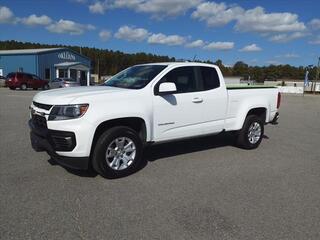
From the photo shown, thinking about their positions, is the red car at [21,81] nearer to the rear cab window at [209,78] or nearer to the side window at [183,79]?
the rear cab window at [209,78]

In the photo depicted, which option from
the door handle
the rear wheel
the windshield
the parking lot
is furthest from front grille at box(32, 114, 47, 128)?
the rear wheel

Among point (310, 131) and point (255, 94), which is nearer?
point (255, 94)

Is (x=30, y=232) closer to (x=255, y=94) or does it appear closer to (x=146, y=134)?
(x=146, y=134)

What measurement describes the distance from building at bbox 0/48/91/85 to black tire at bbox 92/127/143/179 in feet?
134

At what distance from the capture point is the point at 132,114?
5535 mm

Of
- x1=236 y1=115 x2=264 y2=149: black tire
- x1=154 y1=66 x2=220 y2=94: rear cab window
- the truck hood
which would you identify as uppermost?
x1=154 y1=66 x2=220 y2=94: rear cab window

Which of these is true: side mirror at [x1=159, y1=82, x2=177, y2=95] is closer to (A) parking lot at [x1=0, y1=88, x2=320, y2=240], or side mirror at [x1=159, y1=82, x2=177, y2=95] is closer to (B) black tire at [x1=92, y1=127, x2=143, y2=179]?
(B) black tire at [x1=92, y1=127, x2=143, y2=179]

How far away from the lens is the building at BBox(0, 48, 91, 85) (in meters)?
47.6

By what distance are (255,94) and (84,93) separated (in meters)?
4.23

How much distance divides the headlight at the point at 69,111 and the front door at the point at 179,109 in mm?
1317

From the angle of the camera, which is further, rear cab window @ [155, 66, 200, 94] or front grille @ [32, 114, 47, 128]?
rear cab window @ [155, 66, 200, 94]

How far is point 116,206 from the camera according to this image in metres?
4.43

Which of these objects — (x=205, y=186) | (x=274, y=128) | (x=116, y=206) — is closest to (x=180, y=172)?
(x=205, y=186)

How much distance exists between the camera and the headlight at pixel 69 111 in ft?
16.6
